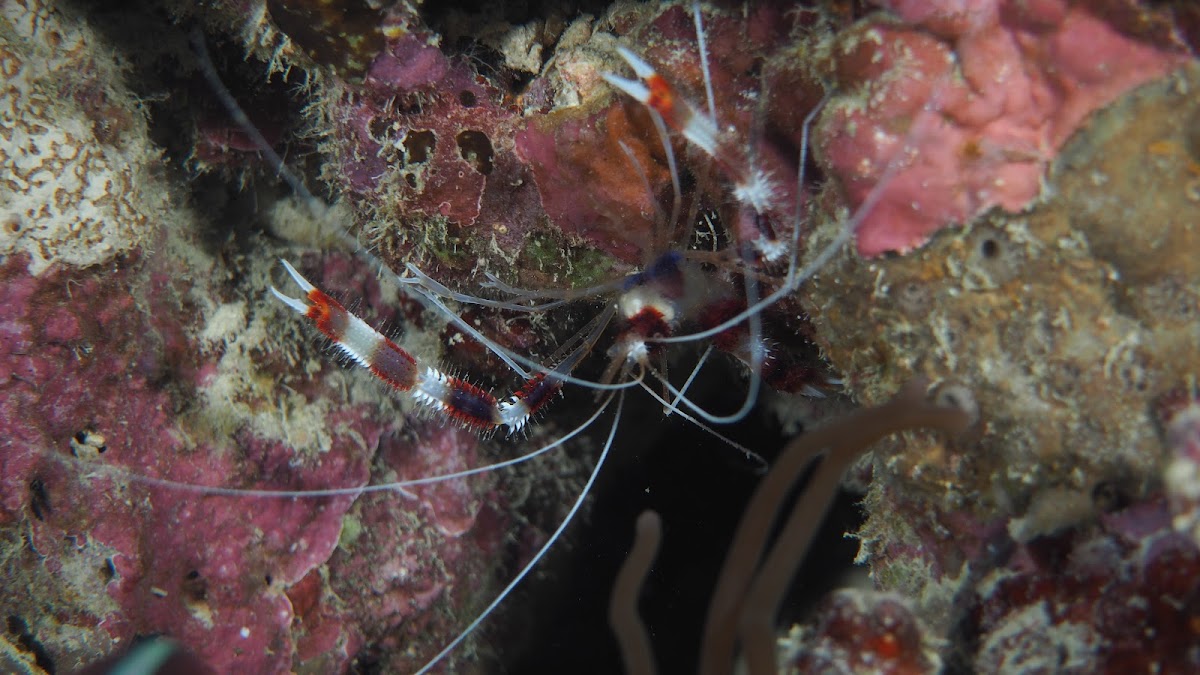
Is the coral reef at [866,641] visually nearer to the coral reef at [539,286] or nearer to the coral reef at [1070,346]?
the coral reef at [539,286]

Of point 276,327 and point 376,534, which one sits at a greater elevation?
point 276,327

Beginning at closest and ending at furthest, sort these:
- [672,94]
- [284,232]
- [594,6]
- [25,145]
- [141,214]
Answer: [672,94] < [25,145] < [594,6] < [141,214] < [284,232]

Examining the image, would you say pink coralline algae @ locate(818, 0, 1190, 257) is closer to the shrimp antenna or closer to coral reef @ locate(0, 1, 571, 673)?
the shrimp antenna

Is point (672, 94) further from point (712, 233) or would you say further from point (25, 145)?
point (25, 145)

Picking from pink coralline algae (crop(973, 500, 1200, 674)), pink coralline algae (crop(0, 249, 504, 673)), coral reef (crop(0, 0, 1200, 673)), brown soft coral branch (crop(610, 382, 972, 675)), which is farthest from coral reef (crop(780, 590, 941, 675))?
pink coralline algae (crop(0, 249, 504, 673))

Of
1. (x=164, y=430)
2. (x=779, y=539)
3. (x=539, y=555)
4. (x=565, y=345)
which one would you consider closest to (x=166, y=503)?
(x=164, y=430)

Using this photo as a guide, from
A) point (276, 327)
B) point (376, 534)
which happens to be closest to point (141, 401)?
point (276, 327)
